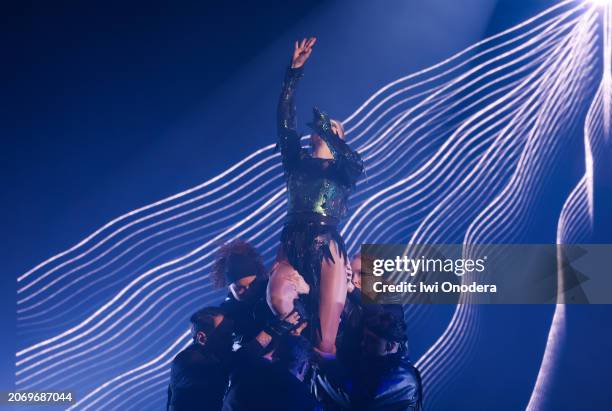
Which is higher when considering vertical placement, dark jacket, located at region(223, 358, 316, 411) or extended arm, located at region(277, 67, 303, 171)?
extended arm, located at region(277, 67, 303, 171)

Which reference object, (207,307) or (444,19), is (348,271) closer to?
(207,307)

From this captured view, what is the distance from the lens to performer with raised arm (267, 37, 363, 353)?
134 inches

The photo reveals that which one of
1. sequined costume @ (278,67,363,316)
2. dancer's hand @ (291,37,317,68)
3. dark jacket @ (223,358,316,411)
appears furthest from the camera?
dancer's hand @ (291,37,317,68)

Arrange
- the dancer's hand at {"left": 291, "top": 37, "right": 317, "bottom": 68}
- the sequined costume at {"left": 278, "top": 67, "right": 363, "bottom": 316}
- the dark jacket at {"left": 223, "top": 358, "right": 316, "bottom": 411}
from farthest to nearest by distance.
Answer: the dancer's hand at {"left": 291, "top": 37, "right": 317, "bottom": 68}
the sequined costume at {"left": 278, "top": 67, "right": 363, "bottom": 316}
the dark jacket at {"left": 223, "top": 358, "right": 316, "bottom": 411}

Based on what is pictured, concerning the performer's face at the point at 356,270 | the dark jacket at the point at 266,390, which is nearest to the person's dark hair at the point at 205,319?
the dark jacket at the point at 266,390

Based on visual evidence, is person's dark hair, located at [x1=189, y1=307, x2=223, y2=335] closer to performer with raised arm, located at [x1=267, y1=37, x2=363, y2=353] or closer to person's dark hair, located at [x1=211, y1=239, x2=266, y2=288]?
person's dark hair, located at [x1=211, y1=239, x2=266, y2=288]

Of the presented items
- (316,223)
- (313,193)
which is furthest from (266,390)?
(313,193)

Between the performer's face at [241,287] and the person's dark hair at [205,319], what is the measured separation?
0.41 feet

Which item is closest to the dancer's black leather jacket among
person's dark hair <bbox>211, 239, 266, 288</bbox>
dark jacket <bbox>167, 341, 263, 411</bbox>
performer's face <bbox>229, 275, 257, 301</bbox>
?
person's dark hair <bbox>211, 239, 266, 288</bbox>

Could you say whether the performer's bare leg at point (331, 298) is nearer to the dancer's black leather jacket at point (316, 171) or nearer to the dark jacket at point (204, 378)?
the dancer's black leather jacket at point (316, 171)

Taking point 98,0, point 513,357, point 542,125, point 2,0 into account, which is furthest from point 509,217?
point 2,0

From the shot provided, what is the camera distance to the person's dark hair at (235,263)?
11.3 ft

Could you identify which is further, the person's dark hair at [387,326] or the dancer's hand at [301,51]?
the dancer's hand at [301,51]

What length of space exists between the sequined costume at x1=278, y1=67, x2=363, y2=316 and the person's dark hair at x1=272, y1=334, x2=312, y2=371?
22 cm
